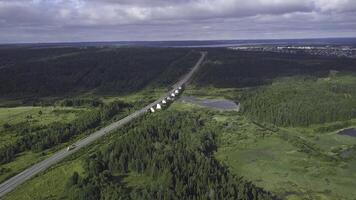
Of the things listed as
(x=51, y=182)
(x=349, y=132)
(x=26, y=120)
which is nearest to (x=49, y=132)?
(x=26, y=120)

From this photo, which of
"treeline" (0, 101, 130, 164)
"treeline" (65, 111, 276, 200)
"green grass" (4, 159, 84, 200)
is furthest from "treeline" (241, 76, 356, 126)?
"green grass" (4, 159, 84, 200)

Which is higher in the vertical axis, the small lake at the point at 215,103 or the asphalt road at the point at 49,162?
the asphalt road at the point at 49,162

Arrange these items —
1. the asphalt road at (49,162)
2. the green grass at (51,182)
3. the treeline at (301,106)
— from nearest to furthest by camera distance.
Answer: the green grass at (51,182), the asphalt road at (49,162), the treeline at (301,106)

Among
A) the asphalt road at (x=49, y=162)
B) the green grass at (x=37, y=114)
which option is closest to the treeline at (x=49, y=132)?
the asphalt road at (x=49, y=162)

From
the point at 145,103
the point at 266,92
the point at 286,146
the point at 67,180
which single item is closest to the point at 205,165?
the point at 67,180

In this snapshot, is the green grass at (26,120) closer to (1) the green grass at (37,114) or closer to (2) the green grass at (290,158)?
(1) the green grass at (37,114)

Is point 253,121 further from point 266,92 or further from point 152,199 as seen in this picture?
point 152,199
